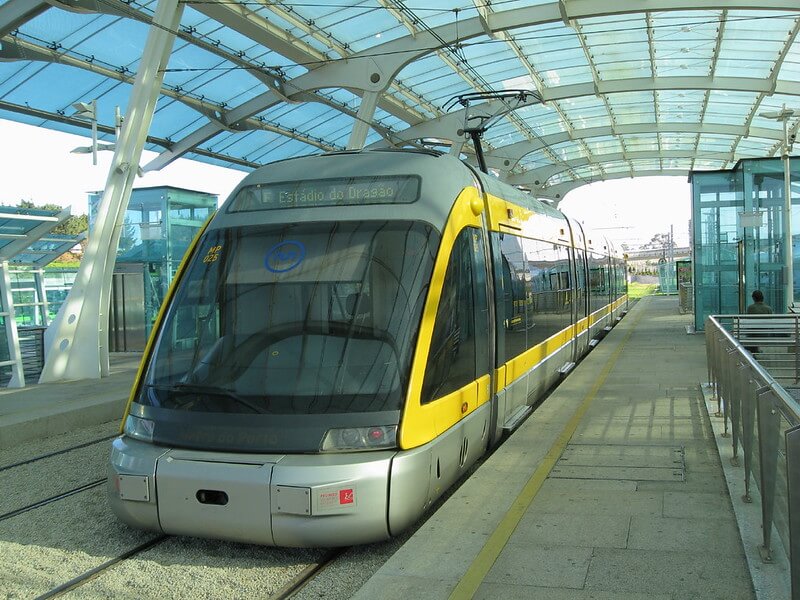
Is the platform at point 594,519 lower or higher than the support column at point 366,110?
lower

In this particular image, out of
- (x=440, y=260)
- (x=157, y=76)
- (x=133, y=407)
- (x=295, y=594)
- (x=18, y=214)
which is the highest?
(x=157, y=76)

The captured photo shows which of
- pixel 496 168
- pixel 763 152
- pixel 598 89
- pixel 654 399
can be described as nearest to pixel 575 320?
pixel 654 399

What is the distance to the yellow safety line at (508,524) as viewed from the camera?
4352 mm

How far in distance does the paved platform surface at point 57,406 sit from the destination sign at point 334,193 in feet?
16.5

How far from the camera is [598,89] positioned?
2742 cm

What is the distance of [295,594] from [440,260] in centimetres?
259

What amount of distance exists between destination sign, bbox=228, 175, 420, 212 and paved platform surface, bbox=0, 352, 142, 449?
5.02 meters

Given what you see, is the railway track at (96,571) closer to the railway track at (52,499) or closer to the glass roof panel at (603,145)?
the railway track at (52,499)

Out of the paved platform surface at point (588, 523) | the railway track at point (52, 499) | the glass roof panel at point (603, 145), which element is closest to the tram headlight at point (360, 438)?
the paved platform surface at point (588, 523)

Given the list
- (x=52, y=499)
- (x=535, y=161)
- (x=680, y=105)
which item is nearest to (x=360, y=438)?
(x=52, y=499)

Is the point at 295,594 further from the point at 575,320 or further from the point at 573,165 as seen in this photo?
the point at 573,165

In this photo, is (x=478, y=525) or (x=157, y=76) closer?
(x=478, y=525)

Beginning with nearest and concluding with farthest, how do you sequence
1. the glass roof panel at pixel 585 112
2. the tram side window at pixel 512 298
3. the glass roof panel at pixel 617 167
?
the tram side window at pixel 512 298, the glass roof panel at pixel 585 112, the glass roof panel at pixel 617 167

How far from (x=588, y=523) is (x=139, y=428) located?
3.20 m
